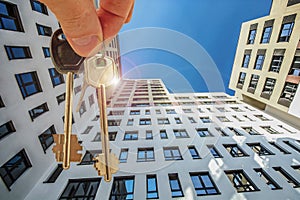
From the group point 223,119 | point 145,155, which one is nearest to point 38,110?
point 145,155

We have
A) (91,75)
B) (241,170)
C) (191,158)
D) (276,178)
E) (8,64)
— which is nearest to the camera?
(91,75)

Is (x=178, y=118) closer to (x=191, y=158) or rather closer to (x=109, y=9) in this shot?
(x=191, y=158)

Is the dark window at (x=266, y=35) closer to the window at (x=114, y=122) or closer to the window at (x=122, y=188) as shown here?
the window at (x=114, y=122)

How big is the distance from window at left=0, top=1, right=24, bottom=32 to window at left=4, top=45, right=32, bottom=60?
3.93 feet

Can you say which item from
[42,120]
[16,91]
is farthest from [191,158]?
[16,91]

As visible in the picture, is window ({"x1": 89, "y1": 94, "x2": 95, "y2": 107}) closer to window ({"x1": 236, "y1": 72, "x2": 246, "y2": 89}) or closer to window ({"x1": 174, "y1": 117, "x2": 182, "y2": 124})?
window ({"x1": 174, "y1": 117, "x2": 182, "y2": 124})

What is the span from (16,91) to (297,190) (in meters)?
20.5

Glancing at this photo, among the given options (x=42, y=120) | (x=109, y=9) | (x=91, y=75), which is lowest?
(x=42, y=120)

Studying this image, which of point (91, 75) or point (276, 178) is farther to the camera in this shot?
point (276, 178)

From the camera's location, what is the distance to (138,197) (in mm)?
9234

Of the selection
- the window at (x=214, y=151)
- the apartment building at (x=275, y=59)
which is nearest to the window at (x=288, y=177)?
the window at (x=214, y=151)

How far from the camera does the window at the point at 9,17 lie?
861cm

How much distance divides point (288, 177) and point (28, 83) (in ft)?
70.1

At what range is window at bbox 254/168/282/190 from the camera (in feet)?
33.0
